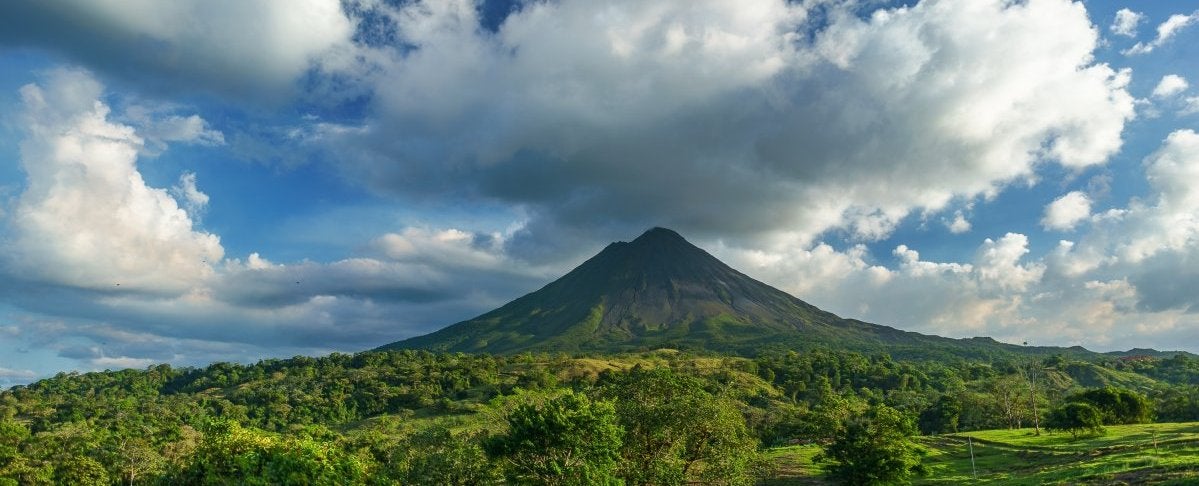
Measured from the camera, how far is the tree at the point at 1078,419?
271ft

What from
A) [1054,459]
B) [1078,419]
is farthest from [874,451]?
[1078,419]

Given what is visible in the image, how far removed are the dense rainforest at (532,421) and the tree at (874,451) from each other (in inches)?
6.9

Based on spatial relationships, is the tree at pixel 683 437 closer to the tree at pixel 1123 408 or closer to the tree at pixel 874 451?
the tree at pixel 874 451

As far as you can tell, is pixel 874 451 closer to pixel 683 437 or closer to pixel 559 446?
pixel 683 437

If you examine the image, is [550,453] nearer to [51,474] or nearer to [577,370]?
[51,474]

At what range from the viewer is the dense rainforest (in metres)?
36.2

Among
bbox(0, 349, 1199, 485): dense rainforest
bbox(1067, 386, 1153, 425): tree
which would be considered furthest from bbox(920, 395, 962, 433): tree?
bbox(1067, 386, 1153, 425): tree

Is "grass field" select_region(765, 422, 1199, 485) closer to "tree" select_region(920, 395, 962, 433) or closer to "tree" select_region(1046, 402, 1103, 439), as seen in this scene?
"tree" select_region(1046, 402, 1103, 439)

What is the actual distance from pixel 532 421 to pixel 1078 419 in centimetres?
8107

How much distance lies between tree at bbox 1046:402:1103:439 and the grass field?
1584mm

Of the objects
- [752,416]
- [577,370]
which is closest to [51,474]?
[752,416]

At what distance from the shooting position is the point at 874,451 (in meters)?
55.2

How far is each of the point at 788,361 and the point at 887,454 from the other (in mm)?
145945

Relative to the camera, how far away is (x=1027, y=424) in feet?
404
